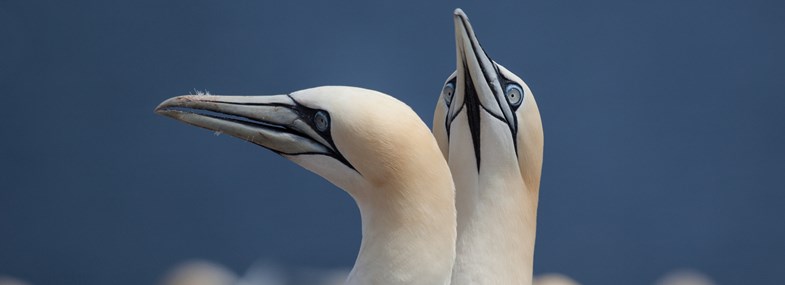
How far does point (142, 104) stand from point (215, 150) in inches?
19.1

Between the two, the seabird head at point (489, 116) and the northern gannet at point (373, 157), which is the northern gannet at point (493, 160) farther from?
the northern gannet at point (373, 157)

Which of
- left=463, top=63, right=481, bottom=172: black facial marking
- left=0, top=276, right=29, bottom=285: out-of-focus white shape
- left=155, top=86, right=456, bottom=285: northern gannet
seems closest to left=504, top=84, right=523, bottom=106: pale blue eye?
left=463, top=63, right=481, bottom=172: black facial marking

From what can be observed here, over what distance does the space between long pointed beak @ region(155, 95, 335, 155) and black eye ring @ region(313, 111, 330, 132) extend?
2 centimetres

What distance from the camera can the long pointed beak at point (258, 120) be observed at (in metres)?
3.40

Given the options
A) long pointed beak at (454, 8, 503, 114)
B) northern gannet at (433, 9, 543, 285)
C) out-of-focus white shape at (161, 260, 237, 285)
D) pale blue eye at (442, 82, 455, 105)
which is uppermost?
long pointed beak at (454, 8, 503, 114)

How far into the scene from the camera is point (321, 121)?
11.1 feet

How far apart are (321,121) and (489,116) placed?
851mm

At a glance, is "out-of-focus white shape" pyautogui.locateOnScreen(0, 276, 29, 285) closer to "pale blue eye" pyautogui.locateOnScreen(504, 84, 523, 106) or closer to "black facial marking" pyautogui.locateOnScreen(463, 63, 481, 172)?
"black facial marking" pyautogui.locateOnScreen(463, 63, 481, 172)

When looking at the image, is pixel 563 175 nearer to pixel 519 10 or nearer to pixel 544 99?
pixel 544 99

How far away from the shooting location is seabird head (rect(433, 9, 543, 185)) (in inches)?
159

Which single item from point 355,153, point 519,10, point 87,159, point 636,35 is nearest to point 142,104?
point 87,159

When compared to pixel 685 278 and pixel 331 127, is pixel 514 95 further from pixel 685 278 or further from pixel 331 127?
pixel 685 278

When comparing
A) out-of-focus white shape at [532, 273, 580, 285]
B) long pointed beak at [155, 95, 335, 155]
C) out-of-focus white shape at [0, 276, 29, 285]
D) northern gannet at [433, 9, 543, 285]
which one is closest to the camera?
long pointed beak at [155, 95, 335, 155]

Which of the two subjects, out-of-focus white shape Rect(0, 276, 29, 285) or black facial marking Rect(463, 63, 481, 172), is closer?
black facial marking Rect(463, 63, 481, 172)
